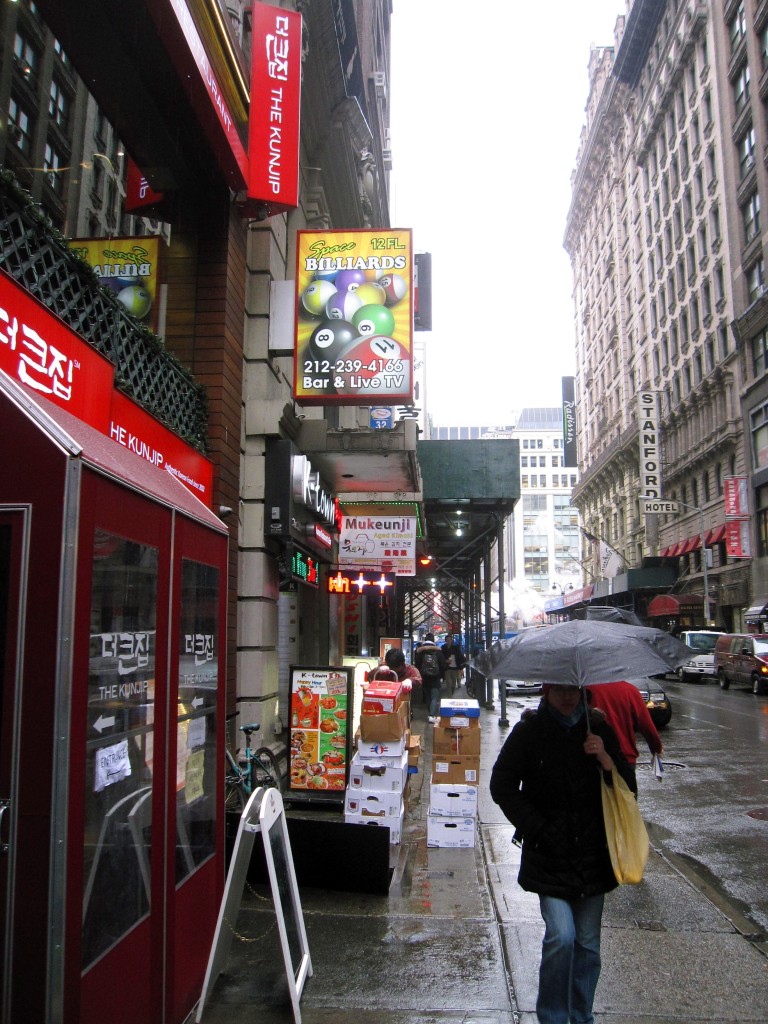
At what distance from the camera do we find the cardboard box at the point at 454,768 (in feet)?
24.5

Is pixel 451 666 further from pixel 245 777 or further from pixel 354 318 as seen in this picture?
pixel 245 777

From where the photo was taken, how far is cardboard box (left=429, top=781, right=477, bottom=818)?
7316 mm

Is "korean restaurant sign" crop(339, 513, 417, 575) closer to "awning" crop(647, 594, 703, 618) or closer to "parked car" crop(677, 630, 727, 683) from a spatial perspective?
"parked car" crop(677, 630, 727, 683)

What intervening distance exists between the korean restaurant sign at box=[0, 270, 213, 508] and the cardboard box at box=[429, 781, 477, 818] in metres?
4.06

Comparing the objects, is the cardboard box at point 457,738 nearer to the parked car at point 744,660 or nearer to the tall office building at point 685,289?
the parked car at point 744,660

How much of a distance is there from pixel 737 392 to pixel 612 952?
145 ft

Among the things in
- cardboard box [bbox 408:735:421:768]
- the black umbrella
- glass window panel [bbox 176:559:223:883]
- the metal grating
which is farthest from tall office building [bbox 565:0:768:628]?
glass window panel [bbox 176:559:223:883]

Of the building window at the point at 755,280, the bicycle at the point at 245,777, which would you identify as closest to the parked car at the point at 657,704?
the bicycle at the point at 245,777

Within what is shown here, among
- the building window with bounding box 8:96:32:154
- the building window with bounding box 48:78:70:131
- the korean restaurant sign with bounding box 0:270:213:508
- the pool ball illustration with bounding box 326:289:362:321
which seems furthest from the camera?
the pool ball illustration with bounding box 326:289:362:321

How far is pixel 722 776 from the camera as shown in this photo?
1092 centimetres

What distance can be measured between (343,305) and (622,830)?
8142mm

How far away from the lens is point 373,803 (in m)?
7.37

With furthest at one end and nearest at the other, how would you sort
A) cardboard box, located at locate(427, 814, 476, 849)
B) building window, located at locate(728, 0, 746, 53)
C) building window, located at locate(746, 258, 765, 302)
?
building window, located at locate(728, 0, 746, 53) < building window, located at locate(746, 258, 765, 302) < cardboard box, located at locate(427, 814, 476, 849)

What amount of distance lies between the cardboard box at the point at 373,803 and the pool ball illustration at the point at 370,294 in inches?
242
